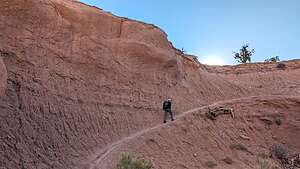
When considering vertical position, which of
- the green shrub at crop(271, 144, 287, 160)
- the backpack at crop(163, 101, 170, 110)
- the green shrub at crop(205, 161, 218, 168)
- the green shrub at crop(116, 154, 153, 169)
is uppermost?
the backpack at crop(163, 101, 170, 110)

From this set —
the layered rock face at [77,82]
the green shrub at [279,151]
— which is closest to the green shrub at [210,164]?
the layered rock face at [77,82]

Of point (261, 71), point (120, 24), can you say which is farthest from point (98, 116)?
point (261, 71)

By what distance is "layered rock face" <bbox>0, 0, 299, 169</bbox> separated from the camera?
51.5 feet

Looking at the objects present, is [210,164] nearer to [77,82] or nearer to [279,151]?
[279,151]

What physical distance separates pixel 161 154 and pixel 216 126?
5.11 meters

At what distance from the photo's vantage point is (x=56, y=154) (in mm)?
15492

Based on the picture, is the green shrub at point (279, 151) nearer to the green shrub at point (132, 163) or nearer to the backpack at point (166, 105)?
the backpack at point (166, 105)

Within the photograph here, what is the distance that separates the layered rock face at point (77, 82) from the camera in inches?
618

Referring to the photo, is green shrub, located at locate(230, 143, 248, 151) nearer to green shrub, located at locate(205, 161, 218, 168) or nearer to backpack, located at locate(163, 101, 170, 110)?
green shrub, located at locate(205, 161, 218, 168)

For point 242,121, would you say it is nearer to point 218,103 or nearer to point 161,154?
point 218,103

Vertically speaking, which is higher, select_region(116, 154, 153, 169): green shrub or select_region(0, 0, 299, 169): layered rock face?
select_region(0, 0, 299, 169): layered rock face

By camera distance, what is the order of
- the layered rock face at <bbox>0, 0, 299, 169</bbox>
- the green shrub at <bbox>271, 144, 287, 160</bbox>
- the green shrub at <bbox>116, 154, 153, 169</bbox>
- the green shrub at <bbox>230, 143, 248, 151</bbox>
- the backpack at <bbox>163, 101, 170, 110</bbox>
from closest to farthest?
1. the green shrub at <bbox>116, 154, 153, 169</bbox>
2. the layered rock face at <bbox>0, 0, 299, 169</bbox>
3. the green shrub at <bbox>230, 143, 248, 151</bbox>
4. the green shrub at <bbox>271, 144, 287, 160</bbox>
5. the backpack at <bbox>163, 101, 170, 110</bbox>

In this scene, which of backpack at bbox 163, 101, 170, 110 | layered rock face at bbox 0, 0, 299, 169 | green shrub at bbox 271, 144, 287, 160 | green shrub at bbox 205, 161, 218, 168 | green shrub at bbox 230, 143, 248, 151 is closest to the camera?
layered rock face at bbox 0, 0, 299, 169

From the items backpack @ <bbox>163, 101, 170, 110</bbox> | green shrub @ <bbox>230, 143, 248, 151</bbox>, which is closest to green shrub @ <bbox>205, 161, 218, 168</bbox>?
green shrub @ <bbox>230, 143, 248, 151</bbox>
